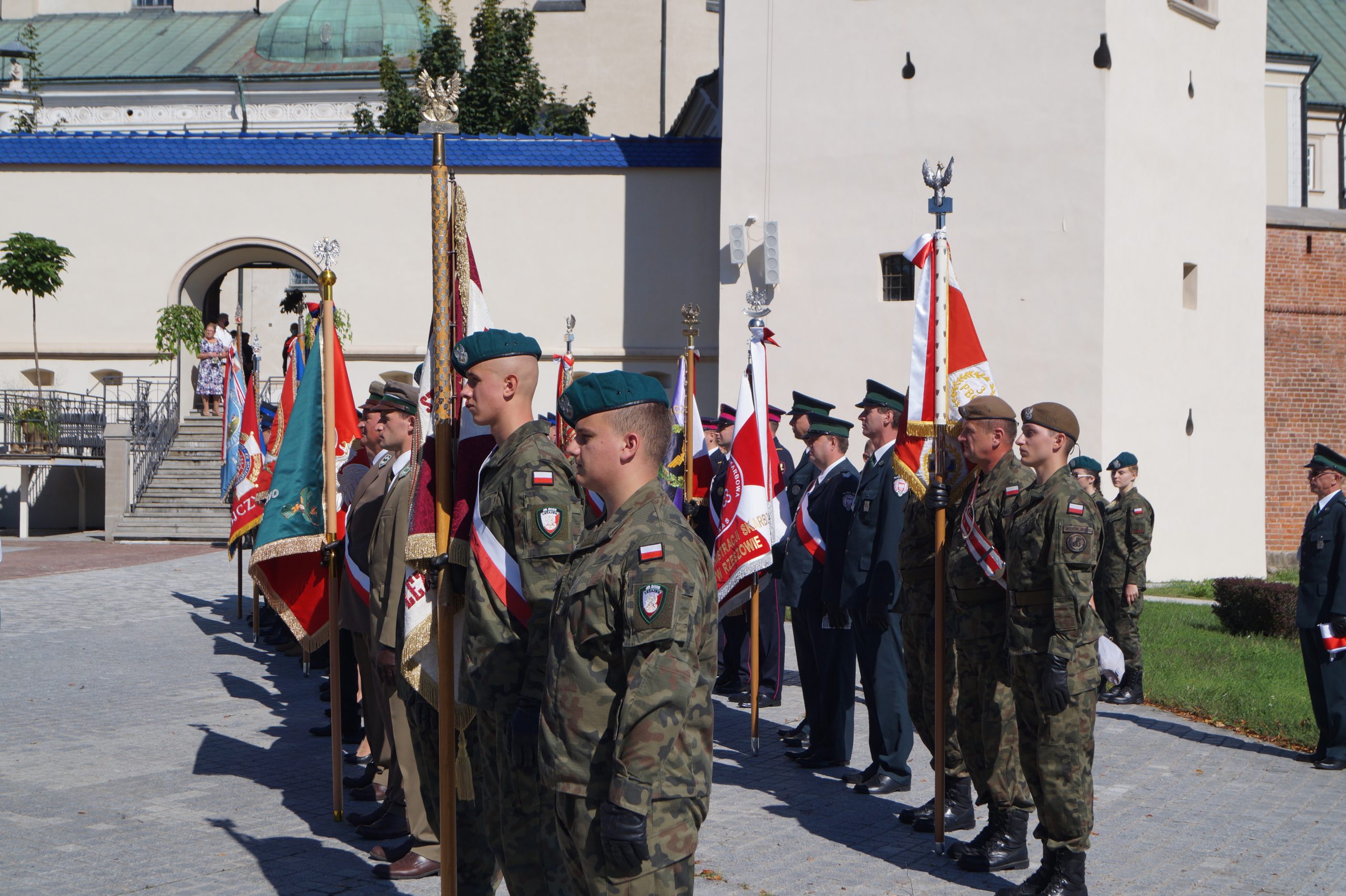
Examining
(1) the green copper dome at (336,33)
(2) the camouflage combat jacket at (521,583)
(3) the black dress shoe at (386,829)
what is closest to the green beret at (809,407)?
(3) the black dress shoe at (386,829)

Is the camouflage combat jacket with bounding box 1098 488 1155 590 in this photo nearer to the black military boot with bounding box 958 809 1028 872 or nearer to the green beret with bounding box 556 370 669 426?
the black military boot with bounding box 958 809 1028 872

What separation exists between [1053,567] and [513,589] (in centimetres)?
258

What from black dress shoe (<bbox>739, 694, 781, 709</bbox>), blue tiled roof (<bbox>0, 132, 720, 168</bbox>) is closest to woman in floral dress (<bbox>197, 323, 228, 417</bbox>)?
blue tiled roof (<bbox>0, 132, 720, 168</bbox>)

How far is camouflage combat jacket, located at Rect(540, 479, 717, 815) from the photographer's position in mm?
3242

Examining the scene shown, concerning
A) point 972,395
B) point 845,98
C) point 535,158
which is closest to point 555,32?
point 535,158

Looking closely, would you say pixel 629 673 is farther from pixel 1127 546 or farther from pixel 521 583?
pixel 1127 546

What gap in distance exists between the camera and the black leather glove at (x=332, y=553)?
252 inches

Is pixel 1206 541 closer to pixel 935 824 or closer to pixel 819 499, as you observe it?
pixel 819 499

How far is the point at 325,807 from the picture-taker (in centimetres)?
682

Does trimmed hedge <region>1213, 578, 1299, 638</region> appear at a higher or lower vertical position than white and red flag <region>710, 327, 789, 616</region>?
lower

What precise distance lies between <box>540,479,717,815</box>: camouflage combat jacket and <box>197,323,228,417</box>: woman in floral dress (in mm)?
21063

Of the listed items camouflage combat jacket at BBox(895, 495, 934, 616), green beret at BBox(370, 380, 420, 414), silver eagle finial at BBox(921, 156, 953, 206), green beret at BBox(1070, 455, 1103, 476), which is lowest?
camouflage combat jacket at BBox(895, 495, 934, 616)

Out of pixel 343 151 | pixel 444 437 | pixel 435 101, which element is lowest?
pixel 444 437

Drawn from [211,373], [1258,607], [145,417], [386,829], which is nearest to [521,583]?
[386,829]
